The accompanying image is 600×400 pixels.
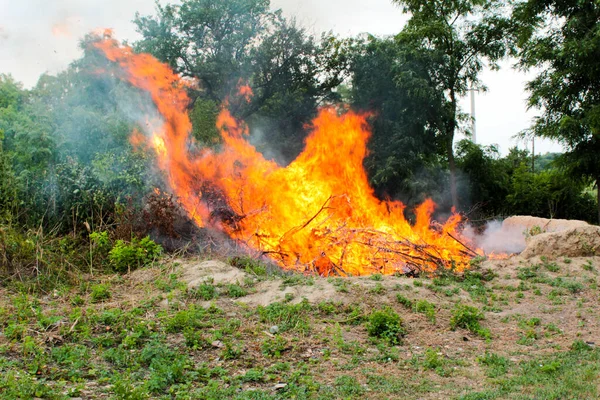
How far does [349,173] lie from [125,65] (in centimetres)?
597

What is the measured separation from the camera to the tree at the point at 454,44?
19344 mm

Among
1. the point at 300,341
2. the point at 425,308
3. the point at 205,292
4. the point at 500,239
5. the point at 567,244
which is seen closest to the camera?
the point at 300,341

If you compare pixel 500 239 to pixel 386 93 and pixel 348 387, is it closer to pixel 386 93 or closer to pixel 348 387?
pixel 386 93

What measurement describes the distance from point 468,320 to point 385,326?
3.51 ft

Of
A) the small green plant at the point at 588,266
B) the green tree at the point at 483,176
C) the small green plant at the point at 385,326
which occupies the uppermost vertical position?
the green tree at the point at 483,176

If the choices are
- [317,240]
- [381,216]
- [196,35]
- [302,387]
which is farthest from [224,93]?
[302,387]

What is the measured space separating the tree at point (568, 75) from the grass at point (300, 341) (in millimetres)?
9567

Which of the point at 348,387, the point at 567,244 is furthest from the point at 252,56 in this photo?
the point at 348,387

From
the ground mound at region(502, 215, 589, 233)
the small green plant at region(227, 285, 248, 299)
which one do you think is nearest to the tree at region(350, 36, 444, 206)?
the ground mound at region(502, 215, 589, 233)

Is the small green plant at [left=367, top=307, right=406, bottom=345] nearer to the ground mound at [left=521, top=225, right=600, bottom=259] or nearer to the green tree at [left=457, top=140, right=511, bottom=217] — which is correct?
the ground mound at [left=521, top=225, right=600, bottom=259]

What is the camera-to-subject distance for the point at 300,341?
20.5ft

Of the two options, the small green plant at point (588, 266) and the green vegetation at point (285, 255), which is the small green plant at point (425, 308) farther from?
the small green plant at point (588, 266)

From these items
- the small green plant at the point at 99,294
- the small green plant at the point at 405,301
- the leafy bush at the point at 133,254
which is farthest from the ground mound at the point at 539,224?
the small green plant at the point at 99,294

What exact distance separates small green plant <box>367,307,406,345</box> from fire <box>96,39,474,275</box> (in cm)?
307
